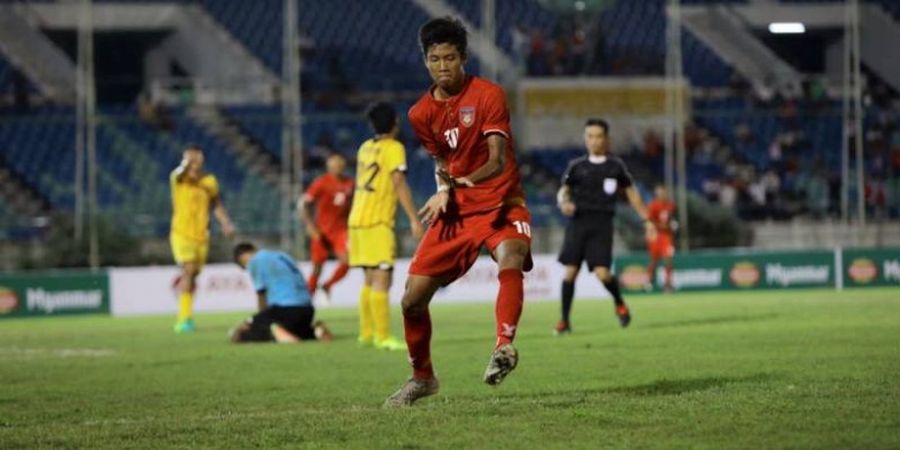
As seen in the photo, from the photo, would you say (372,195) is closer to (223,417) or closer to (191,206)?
(191,206)

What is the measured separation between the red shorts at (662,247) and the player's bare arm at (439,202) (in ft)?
73.8

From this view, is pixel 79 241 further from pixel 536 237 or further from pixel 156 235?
pixel 536 237

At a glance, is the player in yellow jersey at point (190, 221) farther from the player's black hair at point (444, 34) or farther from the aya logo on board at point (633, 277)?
the player's black hair at point (444, 34)

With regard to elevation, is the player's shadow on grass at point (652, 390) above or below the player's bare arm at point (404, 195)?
below

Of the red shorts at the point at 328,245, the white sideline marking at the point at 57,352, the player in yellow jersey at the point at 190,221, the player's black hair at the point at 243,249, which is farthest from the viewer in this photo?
the red shorts at the point at 328,245

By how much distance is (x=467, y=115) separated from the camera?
10227 mm

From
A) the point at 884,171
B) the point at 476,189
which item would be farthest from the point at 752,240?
the point at 476,189

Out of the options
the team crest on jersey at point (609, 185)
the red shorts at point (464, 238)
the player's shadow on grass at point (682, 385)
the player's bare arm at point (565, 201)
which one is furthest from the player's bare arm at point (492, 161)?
the team crest on jersey at point (609, 185)

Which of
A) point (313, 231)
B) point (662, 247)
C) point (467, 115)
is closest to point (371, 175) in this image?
point (313, 231)

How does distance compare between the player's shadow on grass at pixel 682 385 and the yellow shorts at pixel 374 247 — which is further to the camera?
the yellow shorts at pixel 374 247

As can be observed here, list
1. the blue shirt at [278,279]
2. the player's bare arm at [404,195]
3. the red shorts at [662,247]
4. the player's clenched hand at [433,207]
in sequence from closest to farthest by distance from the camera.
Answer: the player's clenched hand at [433,207] → the player's bare arm at [404,195] → the blue shirt at [278,279] → the red shorts at [662,247]

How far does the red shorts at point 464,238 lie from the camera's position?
1030 centimetres

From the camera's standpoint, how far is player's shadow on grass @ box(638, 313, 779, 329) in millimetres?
19750

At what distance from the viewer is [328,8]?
45750 millimetres
